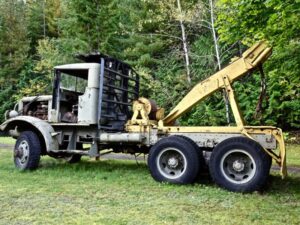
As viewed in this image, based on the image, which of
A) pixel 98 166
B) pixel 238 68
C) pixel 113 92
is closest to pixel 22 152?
pixel 98 166

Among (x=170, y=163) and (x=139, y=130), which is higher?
(x=139, y=130)

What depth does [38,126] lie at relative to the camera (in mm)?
9703

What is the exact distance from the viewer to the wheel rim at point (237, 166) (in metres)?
7.68

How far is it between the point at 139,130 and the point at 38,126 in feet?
7.74

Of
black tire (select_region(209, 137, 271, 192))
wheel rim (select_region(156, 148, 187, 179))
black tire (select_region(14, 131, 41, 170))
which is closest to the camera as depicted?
black tire (select_region(209, 137, 271, 192))

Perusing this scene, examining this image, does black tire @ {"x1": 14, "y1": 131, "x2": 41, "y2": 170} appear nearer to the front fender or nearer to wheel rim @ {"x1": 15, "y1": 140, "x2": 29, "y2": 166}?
wheel rim @ {"x1": 15, "y1": 140, "x2": 29, "y2": 166}

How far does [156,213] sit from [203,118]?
15219 millimetres

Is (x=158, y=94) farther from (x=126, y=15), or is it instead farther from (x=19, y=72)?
(x=19, y=72)

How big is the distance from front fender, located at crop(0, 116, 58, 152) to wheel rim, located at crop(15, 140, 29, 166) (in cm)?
43

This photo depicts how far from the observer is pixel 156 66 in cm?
2636

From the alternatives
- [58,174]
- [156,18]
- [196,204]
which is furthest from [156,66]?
[196,204]

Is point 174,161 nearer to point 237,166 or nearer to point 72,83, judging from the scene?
point 237,166

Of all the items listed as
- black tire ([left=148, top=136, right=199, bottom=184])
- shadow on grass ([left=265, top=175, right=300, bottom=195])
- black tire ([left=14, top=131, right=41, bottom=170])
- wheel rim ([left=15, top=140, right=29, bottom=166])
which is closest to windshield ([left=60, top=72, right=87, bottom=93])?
black tire ([left=14, top=131, right=41, bottom=170])

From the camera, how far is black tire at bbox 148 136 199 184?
26.5 feet
